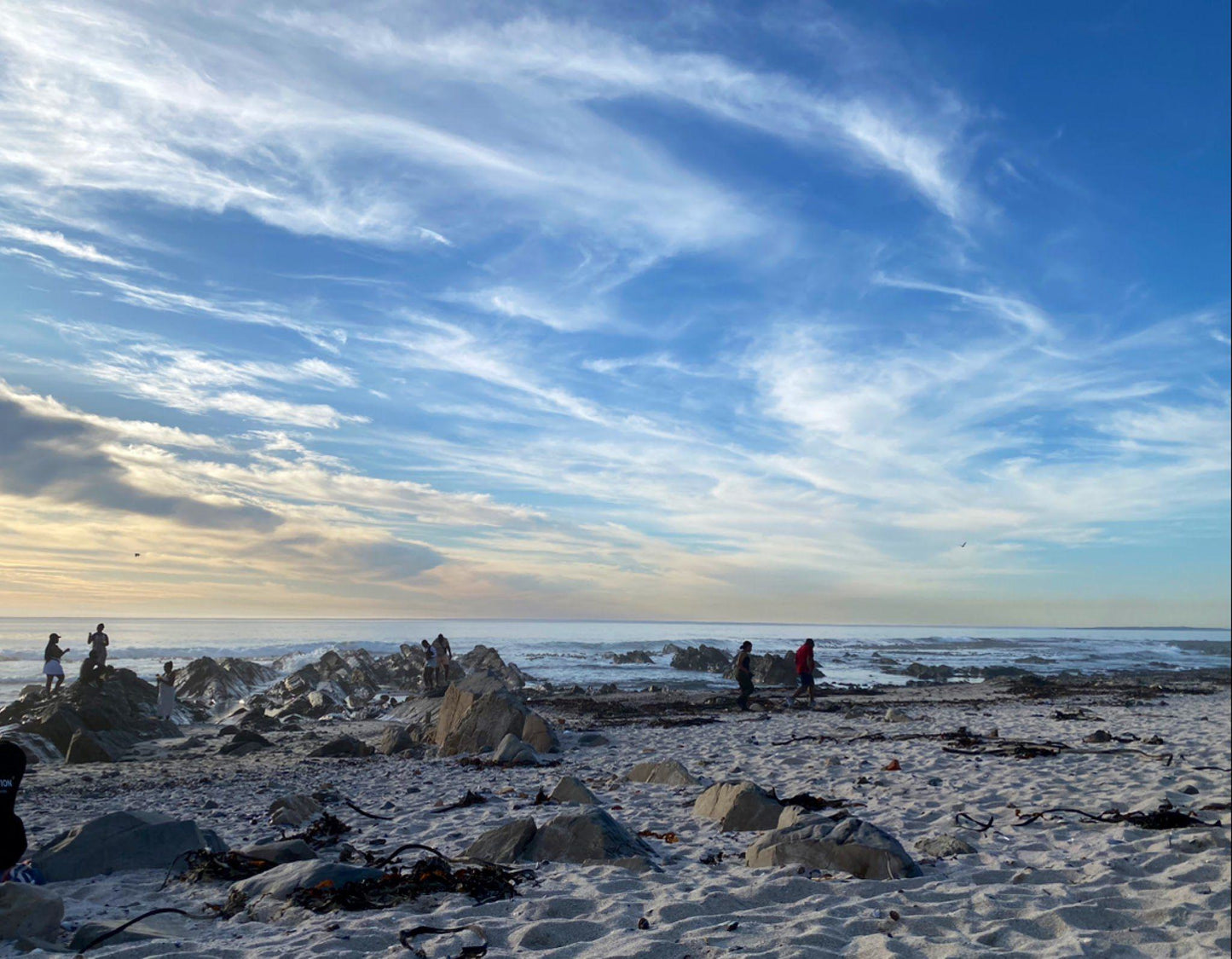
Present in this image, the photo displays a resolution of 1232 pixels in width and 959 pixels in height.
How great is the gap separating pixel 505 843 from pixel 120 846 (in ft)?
10.6

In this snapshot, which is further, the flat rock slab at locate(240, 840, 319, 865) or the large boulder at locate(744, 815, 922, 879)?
the flat rock slab at locate(240, 840, 319, 865)

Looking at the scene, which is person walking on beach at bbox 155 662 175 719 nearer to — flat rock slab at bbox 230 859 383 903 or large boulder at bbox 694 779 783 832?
flat rock slab at bbox 230 859 383 903

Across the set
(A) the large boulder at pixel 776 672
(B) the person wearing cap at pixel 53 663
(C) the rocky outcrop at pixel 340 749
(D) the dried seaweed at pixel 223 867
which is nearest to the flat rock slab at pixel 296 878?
(D) the dried seaweed at pixel 223 867

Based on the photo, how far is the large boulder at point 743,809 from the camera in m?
7.30

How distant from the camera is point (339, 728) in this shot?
62.5 ft

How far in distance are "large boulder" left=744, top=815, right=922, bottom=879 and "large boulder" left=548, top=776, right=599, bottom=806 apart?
9.19 feet

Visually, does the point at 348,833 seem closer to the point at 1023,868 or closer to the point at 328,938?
the point at 328,938

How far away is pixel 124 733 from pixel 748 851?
15.0m

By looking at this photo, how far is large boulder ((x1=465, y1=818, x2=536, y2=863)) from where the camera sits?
6.28m

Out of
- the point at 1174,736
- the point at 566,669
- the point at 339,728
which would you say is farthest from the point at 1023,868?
the point at 566,669

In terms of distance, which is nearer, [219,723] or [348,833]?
[348,833]

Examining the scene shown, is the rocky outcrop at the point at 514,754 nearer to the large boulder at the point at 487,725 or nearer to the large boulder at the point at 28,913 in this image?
the large boulder at the point at 487,725

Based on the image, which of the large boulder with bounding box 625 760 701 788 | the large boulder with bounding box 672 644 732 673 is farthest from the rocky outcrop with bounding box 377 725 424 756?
the large boulder with bounding box 672 644 732 673

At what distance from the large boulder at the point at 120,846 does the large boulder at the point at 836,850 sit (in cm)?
467
